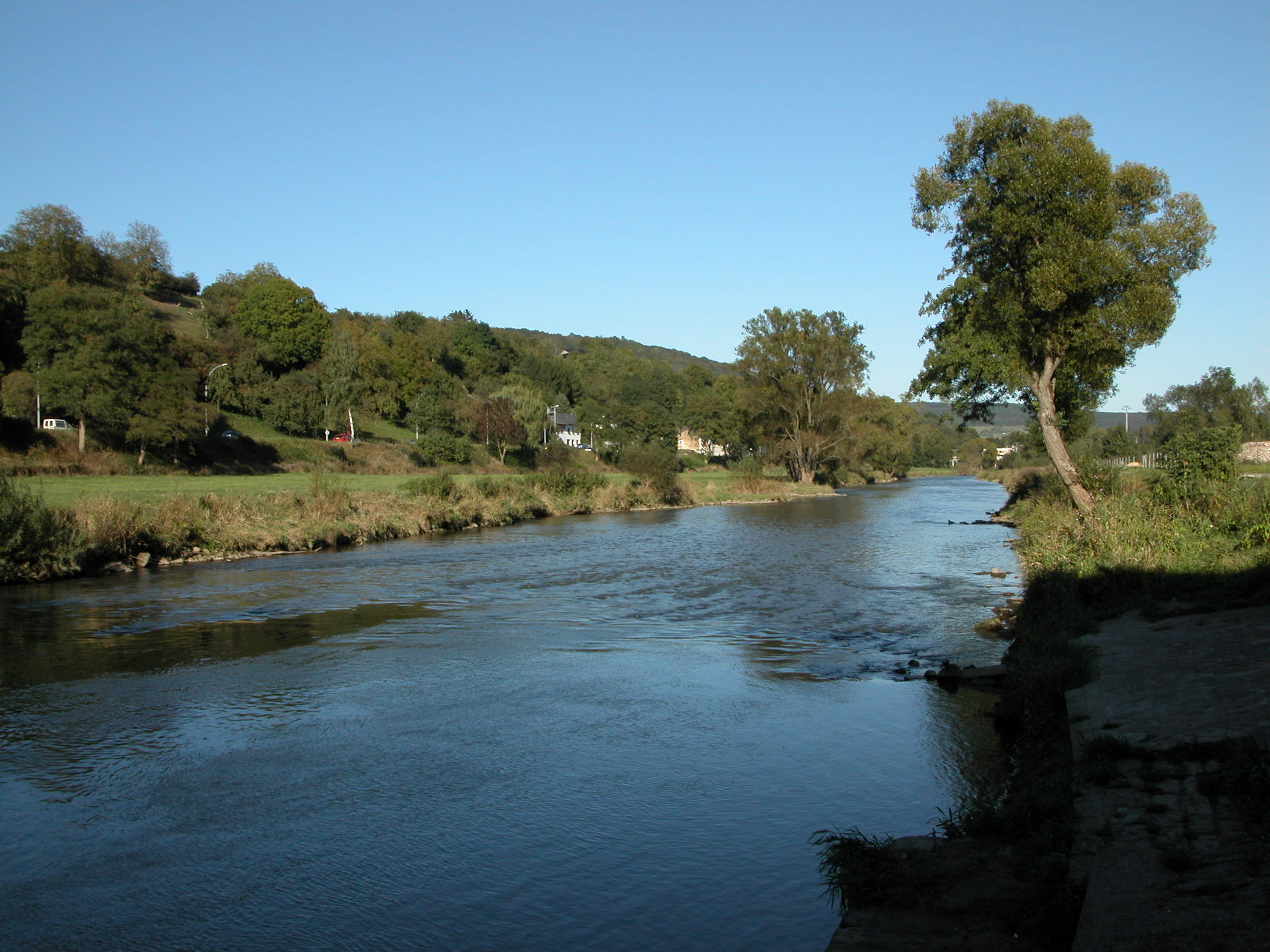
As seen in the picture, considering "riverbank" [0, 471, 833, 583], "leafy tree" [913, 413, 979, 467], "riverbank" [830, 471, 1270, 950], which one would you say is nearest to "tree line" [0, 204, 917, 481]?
"riverbank" [0, 471, 833, 583]

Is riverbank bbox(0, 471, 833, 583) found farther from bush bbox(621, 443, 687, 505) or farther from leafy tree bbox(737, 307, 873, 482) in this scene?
leafy tree bbox(737, 307, 873, 482)

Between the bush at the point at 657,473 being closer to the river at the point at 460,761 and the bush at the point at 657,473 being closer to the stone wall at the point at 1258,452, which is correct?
the stone wall at the point at 1258,452

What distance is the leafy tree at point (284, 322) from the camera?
88.9 metres

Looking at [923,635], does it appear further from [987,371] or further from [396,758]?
[987,371]

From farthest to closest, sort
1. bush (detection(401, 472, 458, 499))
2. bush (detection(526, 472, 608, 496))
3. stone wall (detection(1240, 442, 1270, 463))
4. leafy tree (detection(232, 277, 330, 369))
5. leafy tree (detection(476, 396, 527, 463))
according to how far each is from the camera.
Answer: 1. leafy tree (detection(232, 277, 330, 369))
2. leafy tree (detection(476, 396, 527, 463))
3. stone wall (detection(1240, 442, 1270, 463))
4. bush (detection(526, 472, 608, 496))
5. bush (detection(401, 472, 458, 499))

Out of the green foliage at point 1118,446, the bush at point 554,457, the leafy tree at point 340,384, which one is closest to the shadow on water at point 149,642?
the green foliage at point 1118,446

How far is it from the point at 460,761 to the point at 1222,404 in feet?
267

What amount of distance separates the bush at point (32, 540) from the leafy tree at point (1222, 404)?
54.4 metres

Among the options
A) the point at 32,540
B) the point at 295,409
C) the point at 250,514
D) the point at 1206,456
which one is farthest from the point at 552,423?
the point at 1206,456

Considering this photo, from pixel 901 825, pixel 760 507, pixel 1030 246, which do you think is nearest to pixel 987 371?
pixel 1030 246

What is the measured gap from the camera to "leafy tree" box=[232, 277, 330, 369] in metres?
88.9

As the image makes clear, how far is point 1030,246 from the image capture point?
76.9ft

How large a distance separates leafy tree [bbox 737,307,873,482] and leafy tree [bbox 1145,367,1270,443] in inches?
870

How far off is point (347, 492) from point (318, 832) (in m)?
28.9
